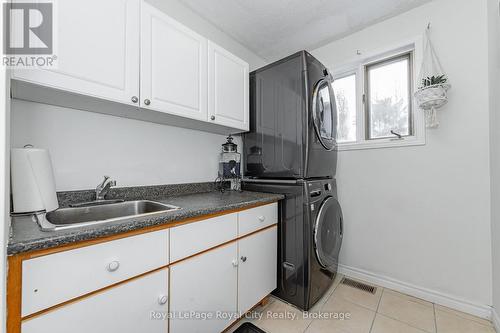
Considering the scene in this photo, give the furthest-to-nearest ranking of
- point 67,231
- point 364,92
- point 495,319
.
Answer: point 364,92
point 495,319
point 67,231

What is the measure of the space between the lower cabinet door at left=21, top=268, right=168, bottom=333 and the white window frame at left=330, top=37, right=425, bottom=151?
2156mm

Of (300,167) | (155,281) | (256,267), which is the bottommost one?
(256,267)

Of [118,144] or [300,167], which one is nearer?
[118,144]

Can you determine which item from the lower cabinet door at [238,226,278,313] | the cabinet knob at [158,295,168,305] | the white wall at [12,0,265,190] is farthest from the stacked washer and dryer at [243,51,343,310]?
the cabinet knob at [158,295,168,305]

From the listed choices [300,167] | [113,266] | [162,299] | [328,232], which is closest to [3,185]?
[113,266]

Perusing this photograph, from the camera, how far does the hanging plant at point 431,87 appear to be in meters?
1.62

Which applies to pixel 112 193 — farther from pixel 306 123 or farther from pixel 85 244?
pixel 306 123

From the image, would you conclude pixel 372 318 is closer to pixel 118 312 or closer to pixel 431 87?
pixel 118 312

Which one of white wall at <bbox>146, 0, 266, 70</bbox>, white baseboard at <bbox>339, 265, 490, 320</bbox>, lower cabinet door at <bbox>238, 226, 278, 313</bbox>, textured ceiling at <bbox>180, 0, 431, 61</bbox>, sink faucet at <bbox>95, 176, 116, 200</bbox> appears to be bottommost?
white baseboard at <bbox>339, 265, 490, 320</bbox>

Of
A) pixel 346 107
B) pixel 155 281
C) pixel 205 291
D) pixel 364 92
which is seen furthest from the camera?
pixel 346 107

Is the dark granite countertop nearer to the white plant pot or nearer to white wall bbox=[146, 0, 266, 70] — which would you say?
white wall bbox=[146, 0, 266, 70]

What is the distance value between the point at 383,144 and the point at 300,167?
102 cm

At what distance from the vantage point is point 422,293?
1796 mm

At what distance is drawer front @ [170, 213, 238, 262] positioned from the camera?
1043 millimetres
